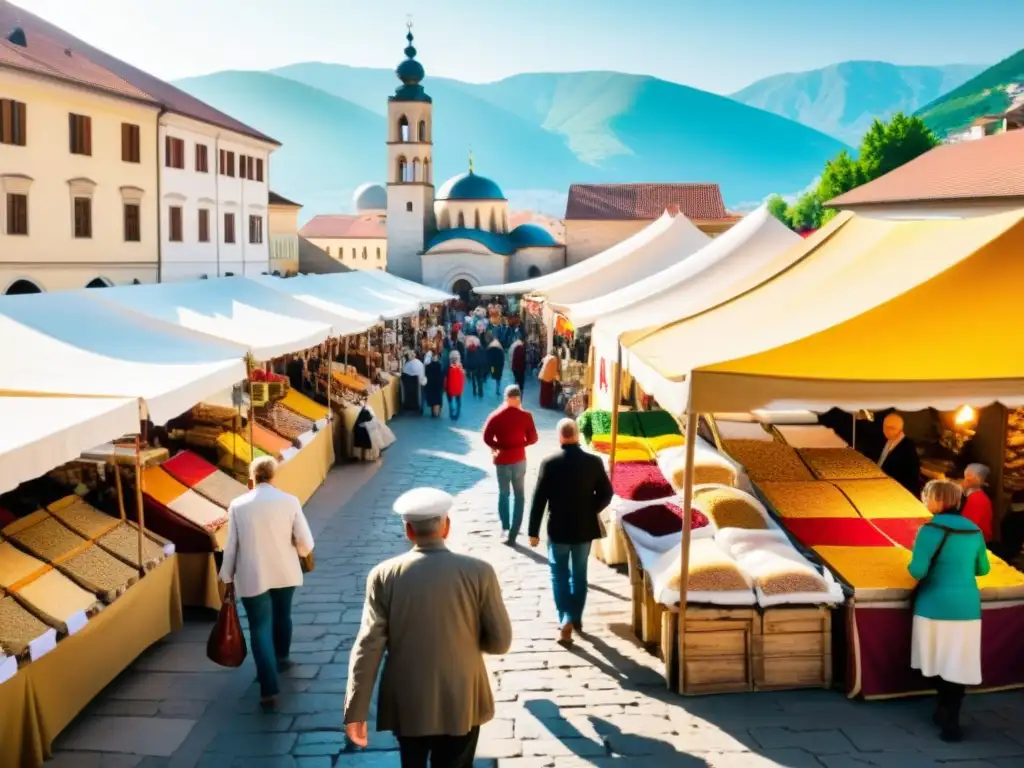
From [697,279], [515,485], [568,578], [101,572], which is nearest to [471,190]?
[697,279]

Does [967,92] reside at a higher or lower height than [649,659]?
higher

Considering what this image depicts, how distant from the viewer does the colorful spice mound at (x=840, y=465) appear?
28.7ft

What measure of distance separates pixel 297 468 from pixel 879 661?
720cm

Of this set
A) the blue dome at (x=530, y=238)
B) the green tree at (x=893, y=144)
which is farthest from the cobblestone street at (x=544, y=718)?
the blue dome at (x=530, y=238)

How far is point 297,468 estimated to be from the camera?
1162 centimetres

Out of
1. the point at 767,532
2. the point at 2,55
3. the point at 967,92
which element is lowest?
the point at 767,532

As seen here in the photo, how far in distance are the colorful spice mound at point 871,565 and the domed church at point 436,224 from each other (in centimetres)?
5165

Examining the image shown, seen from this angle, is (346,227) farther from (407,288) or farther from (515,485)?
(515,485)

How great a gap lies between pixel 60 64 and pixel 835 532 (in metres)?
27.6

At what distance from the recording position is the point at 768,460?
9273mm

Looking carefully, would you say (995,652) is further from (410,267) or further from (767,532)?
(410,267)

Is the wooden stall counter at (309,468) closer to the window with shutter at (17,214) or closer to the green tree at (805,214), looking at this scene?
the window with shutter at (17,214)

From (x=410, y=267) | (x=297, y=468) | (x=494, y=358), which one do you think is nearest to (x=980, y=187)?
(x=494, y=358)

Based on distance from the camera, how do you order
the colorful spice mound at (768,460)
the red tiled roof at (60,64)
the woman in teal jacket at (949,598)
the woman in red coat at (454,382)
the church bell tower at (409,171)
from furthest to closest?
the church bell tower at (409,171) < the red tiled roof at (60,64) < the woman in red coat at (454,382) < the colorful spice mound at (768,460) < the woman in teal jacket at (949,598)
